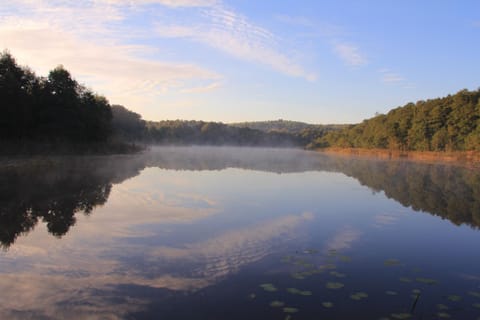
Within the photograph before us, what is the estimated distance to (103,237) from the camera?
29.6 feet

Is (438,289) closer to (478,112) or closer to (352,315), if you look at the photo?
(352,315)

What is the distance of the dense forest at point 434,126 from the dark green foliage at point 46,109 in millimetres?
54547

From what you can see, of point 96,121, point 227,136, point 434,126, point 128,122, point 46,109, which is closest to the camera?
point 46,109

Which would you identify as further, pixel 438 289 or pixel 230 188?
pixel 230 188

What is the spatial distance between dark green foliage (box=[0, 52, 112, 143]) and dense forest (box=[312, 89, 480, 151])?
54547 millimetres

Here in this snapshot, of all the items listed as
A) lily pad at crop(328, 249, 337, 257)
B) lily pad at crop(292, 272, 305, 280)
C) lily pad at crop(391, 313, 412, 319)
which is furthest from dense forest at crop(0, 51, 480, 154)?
lily pad at crop(391, 313, 412, 319)

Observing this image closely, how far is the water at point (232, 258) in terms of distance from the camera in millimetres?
5352

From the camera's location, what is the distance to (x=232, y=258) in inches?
297

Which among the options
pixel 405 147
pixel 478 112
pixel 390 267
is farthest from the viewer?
pixel 405 147

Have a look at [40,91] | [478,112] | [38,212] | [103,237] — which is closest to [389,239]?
[103,237]

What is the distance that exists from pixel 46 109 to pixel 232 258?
3865 centimetres

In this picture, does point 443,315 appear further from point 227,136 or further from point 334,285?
point 227,136

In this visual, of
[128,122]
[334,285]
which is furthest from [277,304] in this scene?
[128,122]

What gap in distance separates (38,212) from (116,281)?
22.2 feet
